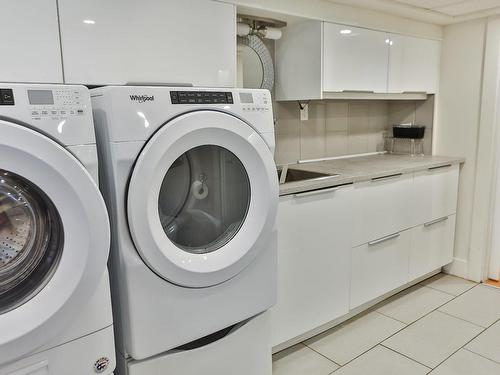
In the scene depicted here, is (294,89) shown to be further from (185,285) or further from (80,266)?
(80,266)

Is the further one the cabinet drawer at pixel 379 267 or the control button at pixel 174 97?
the cabinet drawer at pixel 379 267

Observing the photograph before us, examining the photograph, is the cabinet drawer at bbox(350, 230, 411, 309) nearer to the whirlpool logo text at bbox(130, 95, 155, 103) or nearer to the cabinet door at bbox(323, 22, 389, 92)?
the cabinet door at bbox(323, 22, 389, 92)

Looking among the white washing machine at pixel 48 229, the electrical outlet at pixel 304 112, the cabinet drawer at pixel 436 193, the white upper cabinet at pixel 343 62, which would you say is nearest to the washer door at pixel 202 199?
the white washing machine at pixel 48 229

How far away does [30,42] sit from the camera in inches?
51.1

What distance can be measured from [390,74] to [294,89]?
66 centimetres

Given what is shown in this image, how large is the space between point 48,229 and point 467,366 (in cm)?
190

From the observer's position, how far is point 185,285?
1328 mm

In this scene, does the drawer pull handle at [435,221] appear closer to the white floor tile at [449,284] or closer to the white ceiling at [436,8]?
the white floor tile at [449,284]

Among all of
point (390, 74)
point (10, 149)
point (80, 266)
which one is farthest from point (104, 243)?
point (390, 74)

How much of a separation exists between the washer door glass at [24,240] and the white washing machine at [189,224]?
188 millimetres

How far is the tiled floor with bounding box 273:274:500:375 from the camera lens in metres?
1.91

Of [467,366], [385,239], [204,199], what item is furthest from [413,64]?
[204,199]

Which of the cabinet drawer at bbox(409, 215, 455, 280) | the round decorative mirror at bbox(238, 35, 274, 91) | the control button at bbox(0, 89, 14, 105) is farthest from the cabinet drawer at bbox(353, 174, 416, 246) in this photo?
the control button at bbox(0, 89, 14, 105)

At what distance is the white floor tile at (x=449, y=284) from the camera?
2721 mm
